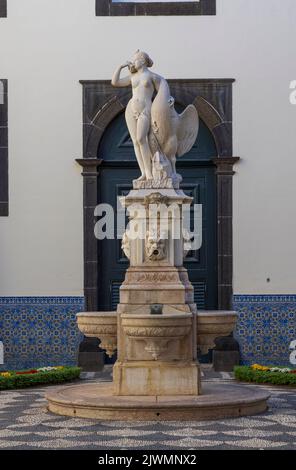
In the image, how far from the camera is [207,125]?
1261 cm

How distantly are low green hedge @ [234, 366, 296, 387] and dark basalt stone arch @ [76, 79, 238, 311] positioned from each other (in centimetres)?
162

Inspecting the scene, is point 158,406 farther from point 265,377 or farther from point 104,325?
point 265,377

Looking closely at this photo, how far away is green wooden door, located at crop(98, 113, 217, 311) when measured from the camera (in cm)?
1266

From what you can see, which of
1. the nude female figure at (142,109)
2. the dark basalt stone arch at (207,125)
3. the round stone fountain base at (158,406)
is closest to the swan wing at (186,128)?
the nude female figure at (142,109)

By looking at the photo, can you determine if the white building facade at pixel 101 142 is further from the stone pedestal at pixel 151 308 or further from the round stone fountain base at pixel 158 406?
the round stone fountain base at pixel 158 406

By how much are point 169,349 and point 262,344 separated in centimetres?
395

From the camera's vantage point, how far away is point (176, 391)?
336 inches

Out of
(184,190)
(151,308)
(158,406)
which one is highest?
(184,190)

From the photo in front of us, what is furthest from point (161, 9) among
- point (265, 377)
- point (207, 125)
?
point (265, 377)

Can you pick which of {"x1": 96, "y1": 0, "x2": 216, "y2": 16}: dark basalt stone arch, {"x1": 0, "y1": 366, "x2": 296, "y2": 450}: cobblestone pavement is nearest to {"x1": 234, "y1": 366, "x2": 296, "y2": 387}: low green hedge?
{"x1": 0, "y1": 366, "x2": 296, "y2": 450}: cobblestone pavement

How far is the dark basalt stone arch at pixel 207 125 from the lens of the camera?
12508 mm

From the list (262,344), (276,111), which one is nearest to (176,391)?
(262,344)

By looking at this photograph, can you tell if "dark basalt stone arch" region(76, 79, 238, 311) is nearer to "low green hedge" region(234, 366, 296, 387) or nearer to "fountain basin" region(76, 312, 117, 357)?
"low green hedge" region(234, 366, 296, 387)

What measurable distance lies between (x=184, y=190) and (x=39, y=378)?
3.00m
